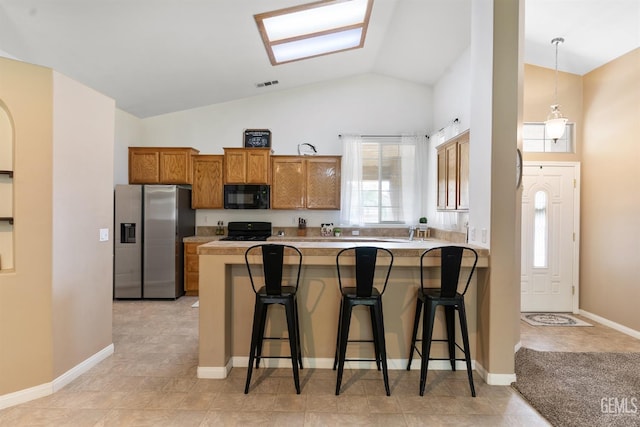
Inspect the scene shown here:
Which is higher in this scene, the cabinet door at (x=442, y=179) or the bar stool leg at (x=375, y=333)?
the cabinet door at (x=442, y=179)

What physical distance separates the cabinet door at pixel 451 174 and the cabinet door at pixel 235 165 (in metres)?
3.17

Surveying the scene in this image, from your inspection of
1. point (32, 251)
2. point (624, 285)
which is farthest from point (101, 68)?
point (624, 285)

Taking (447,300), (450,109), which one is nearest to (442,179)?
(450,109)

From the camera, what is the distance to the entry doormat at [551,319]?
14.0ft

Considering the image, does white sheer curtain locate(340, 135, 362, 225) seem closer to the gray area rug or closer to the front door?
the front door

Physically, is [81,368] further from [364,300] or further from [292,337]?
[364,300]

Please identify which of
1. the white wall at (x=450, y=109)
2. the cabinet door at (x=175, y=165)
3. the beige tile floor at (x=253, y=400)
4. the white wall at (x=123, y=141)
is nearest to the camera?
the beige tile floor at (x=253, y=400)

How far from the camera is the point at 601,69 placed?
14.0 ft

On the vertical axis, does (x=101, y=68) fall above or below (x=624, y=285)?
above

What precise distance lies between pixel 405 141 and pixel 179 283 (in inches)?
172

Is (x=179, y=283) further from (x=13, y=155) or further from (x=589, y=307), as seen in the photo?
(x=589, y=307)

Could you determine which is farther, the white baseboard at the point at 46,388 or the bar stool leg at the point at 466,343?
the bar stool leg at the point at 466,343

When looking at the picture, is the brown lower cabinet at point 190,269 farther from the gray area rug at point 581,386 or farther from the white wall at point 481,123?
the gray area rug at point 581,386

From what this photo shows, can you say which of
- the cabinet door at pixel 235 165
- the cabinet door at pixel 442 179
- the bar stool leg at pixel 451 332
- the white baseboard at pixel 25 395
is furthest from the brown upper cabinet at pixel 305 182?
the white baseboard at pixel 25 395
